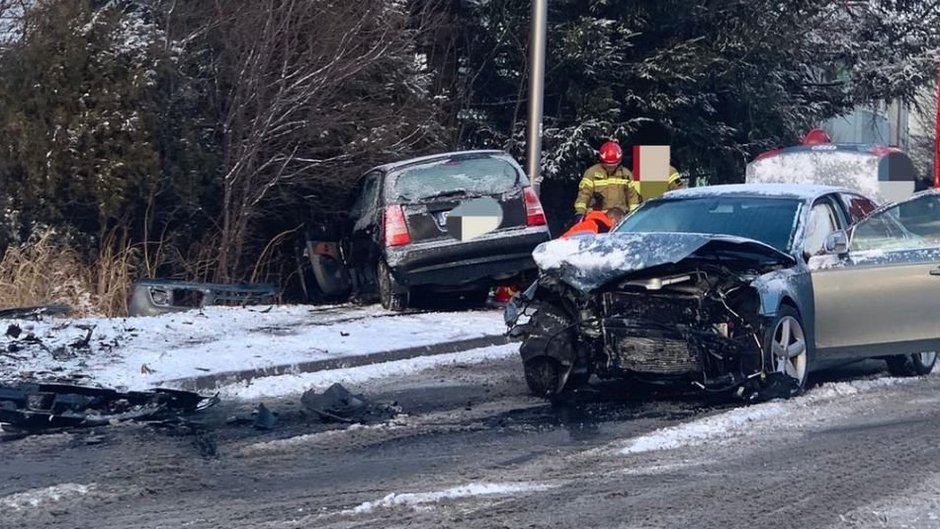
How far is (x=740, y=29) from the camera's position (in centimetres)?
2106

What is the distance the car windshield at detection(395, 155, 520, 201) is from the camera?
1412 cm

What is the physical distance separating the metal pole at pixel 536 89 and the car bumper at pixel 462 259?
2.39 m

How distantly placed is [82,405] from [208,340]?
2.78 m

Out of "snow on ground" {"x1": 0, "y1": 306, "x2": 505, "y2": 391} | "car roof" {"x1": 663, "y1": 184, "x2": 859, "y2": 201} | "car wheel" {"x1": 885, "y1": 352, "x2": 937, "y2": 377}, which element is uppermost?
"car roof" {"x1": 663, "y1": 184, "x2": 859, "y2": 201}

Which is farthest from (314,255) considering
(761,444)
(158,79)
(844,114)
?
(844,114)

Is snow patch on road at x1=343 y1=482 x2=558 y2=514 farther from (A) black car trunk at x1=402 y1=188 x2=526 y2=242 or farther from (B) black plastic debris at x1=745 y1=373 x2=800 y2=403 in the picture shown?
(A) black car trunk at x1=402 y1=188 x2=526 y2=242

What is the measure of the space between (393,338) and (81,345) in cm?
268

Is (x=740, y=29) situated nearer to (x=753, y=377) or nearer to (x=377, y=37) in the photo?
(x=377, y=37)

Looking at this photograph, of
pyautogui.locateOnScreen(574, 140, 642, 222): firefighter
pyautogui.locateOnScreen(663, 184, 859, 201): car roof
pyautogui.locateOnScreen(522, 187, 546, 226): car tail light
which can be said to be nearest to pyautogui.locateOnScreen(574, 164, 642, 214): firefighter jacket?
pyautogui.locateOnScreen(574, 140, 642, 222): firefighter

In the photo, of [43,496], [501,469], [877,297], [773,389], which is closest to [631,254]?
[773,389]

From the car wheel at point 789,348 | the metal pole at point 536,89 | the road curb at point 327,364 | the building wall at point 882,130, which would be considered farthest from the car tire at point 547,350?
the building wall at point 882,130

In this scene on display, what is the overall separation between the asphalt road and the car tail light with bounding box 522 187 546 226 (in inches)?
189

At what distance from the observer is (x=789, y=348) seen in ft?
30.4

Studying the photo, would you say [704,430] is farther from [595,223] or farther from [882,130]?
[882,130]
